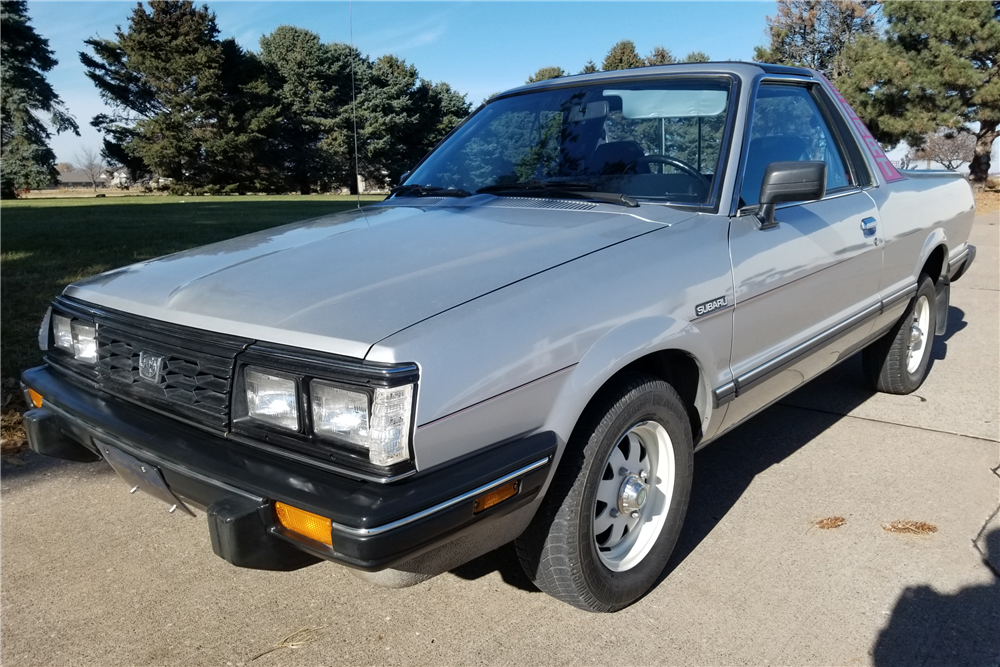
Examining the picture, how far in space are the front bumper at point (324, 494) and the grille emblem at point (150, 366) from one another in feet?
0.44

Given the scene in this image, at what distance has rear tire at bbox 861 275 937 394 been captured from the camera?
15.0ft

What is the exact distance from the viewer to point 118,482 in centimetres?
355

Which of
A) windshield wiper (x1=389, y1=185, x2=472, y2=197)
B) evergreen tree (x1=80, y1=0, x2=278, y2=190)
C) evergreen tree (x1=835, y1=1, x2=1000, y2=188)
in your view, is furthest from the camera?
evergreen tree (x1=80, y1=0, x2=278, y2=190)

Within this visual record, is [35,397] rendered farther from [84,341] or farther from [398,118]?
[398,118]

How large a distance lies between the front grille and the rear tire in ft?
12.7

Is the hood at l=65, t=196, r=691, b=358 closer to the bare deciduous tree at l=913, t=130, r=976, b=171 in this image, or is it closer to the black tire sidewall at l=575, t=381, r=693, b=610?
the black tire sidewall at l=575, t=381, r=693, b=610

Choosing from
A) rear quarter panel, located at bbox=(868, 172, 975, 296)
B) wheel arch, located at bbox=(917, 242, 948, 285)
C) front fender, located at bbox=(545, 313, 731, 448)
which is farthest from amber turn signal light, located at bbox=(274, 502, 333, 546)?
wheel arch, located at bbox=(917, 242, 948, 285)

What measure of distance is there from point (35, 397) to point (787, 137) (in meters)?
3.28

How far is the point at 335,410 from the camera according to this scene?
1.94 metres

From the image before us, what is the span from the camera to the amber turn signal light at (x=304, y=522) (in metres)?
1.85

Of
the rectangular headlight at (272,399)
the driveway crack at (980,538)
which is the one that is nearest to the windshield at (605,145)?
the rectangular headlight at (272,399)

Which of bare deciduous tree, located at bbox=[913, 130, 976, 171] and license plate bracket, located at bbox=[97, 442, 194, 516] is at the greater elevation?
bare deciduous tree, located at bbox=[913, 130, 976, 171]

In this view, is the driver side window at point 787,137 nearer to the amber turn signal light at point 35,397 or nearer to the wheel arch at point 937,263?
the wheel arch at point 937,263

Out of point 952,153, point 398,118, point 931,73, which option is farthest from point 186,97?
point 952,153
